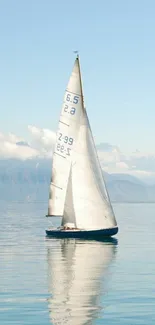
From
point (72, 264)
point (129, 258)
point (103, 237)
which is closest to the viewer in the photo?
point (72, 264)

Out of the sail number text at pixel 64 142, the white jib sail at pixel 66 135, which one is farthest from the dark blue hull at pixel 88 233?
the sail number text at pixel 64 142

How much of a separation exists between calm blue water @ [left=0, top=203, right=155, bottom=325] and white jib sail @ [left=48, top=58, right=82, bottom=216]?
39.4ft

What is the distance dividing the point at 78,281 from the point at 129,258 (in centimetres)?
2094

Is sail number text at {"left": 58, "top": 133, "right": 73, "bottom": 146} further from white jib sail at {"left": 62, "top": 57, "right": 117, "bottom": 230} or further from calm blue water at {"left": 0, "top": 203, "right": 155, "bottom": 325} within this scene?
calm blue water at {"left": 0, "top": 203, "right": 155, "bottom": 325}

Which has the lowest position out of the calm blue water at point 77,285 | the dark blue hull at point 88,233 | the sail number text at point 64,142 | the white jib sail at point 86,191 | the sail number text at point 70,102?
the calm blue water at point 77,285

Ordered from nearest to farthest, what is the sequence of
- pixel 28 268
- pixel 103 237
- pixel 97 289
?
pixel 97 289 → pixel 28 268 → pixel 103 237

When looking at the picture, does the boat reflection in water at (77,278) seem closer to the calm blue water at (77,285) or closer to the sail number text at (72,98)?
the calm blue water at (77,285)

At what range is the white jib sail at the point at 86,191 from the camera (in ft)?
296

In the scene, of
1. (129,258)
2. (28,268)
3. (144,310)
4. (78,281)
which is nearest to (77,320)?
(144,310)

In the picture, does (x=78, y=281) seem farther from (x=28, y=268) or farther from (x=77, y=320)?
(x=77, y=320)

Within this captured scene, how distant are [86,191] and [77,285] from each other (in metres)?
42.0

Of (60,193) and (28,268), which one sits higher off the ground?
(60,193)

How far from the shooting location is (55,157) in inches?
3735

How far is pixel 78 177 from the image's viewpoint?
9188 centimetres
